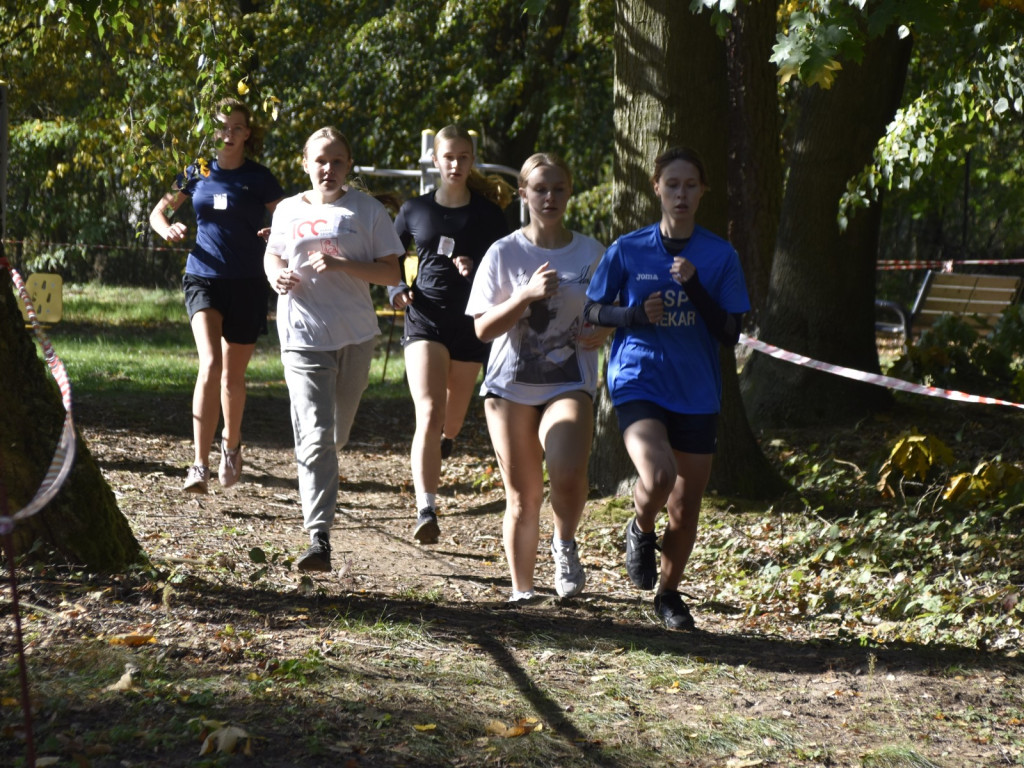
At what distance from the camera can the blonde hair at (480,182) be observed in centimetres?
669

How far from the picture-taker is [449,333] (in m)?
6.76

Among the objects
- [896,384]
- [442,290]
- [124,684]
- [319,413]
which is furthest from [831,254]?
[124,684]

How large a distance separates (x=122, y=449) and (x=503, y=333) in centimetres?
494

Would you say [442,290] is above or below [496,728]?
above

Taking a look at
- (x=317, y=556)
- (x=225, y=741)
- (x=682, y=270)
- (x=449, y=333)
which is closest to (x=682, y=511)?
(x=682, y=270)

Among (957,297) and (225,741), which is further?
(957,297)

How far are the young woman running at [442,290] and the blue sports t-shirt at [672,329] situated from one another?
1.68 metres

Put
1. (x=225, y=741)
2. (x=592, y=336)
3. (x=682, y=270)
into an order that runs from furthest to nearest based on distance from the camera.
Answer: (x=592, y=336), (x=682, y=270), (x=225, y=741)

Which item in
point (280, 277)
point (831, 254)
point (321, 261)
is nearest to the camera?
point (321, 261)

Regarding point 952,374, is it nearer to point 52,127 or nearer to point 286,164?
point 286,164

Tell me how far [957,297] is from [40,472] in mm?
15985

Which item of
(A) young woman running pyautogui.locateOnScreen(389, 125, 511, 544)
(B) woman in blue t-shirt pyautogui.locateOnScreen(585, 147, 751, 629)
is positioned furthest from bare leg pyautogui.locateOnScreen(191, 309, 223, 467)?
(B) woman in blue t-shirt pyautogui.locateOnScreen(585, 147, 751, 629)

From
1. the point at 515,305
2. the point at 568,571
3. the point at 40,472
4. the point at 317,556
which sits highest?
the point at 515,305

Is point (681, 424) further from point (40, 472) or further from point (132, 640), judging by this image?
point (40, 472)
